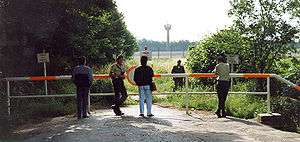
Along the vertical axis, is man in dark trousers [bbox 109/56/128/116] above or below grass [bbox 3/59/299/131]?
above

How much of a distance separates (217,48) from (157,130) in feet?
38.2

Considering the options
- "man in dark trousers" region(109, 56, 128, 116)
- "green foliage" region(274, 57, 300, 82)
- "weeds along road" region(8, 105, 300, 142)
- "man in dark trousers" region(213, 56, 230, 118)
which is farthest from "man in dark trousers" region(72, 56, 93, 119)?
"green foliage" region(274, 57, 300, 82)

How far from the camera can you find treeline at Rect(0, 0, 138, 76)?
17.9 meters

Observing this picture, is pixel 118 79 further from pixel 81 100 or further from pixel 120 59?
pixel 81 100

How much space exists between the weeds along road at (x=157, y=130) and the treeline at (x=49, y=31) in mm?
5332

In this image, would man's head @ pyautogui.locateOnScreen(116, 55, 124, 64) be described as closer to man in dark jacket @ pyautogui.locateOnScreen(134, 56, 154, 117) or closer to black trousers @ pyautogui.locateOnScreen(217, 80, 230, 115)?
man in dark jacket @ pyautogui.locateOnScreen(134, 56, 154, 117)

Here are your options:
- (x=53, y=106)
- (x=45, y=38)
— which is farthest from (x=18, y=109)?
(x=45, y=38)

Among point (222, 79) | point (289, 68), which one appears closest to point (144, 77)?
point (222, 79)

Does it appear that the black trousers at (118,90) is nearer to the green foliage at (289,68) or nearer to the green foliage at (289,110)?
the green foliage at (289,110)

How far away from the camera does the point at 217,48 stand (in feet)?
73.0

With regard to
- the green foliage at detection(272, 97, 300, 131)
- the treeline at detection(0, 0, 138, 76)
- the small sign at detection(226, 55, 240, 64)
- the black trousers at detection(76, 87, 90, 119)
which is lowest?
the green foliage at detection(272, 97, 300, 131)

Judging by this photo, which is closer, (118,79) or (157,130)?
(157,130)

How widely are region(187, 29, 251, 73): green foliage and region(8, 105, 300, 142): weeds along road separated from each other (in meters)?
5.29

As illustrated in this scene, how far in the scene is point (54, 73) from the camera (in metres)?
21.2
